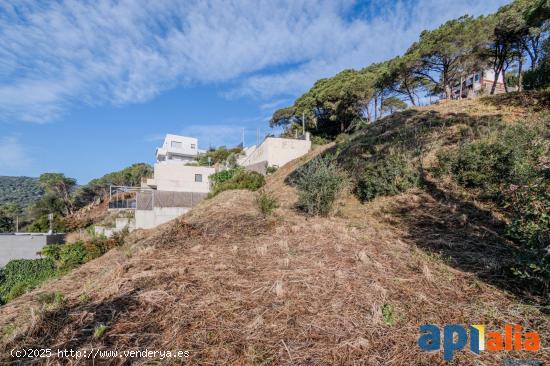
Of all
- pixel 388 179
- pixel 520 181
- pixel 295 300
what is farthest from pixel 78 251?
pixel 520 181

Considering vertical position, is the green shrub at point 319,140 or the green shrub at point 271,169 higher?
the green shrub at point 319,140

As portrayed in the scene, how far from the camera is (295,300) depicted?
8.37 feet

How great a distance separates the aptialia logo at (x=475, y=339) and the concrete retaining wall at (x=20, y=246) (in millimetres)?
22462

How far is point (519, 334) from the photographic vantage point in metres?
2.00

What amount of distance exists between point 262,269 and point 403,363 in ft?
6.24

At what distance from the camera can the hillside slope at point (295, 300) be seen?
194cm

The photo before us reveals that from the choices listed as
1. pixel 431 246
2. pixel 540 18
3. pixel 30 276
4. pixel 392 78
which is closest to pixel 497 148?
pixel 431 246

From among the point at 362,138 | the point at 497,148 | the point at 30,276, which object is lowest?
the point at 30,276

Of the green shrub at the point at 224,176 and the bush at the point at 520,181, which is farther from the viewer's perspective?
the green shrub at the point at 224,176

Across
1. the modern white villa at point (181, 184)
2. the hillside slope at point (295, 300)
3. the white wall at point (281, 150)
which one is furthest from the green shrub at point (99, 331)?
the white wall at point (281, 150)

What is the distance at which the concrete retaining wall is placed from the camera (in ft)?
52.0

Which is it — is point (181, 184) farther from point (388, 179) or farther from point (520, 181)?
point (520, 181)

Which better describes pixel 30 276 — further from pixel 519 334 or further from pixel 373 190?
pixel 519 334

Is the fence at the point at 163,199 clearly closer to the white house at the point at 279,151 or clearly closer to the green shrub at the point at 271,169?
the green shrub at the point at 271,169
